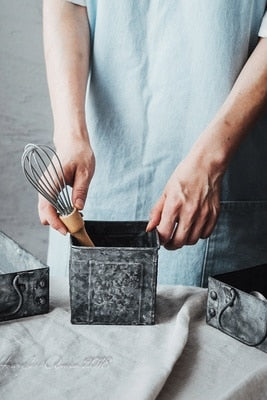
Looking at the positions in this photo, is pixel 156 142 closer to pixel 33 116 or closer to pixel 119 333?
pixel 119 333

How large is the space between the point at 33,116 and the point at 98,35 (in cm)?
89

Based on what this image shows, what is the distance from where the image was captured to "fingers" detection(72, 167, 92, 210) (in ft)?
3.89

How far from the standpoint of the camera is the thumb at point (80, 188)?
3.88 ft

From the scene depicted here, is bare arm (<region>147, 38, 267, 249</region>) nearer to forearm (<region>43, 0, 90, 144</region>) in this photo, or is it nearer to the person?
the person

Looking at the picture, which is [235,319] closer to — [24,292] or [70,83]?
[24,292]

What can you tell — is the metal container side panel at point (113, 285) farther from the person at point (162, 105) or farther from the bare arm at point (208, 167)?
the person at point (162, 105)

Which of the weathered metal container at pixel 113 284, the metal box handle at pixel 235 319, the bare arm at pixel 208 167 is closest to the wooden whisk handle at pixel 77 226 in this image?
the weathered metal container at pixel 113 284

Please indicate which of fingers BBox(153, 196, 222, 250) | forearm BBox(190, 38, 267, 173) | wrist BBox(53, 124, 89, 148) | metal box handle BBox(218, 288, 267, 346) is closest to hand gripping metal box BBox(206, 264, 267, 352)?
metal box handle BBox(218, 288, 267, 346)

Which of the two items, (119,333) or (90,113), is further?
(90,113)

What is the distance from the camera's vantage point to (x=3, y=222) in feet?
7.66

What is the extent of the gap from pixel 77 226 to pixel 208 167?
0.29 metres

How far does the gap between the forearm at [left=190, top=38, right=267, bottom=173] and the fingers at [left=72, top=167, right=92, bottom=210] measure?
0.64 feet

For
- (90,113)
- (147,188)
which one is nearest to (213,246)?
(147,188)

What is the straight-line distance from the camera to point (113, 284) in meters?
1.04
